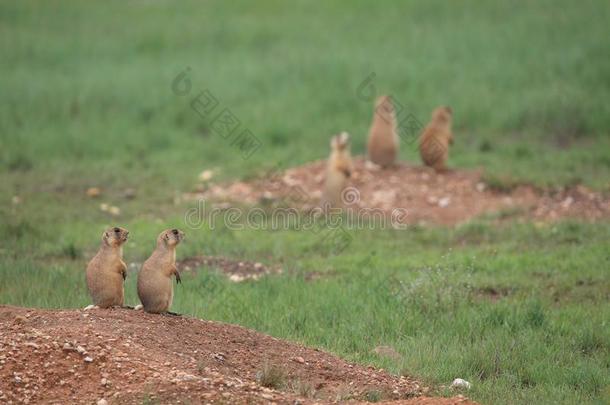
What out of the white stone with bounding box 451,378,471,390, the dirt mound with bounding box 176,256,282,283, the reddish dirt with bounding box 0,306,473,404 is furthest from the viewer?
the dirt mound with bounding box 176,256,282,283

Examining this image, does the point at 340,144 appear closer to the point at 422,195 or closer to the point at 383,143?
the point at 383,143

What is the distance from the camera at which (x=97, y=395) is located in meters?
6.39

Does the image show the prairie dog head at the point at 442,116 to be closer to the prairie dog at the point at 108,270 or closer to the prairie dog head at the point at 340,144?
the prairie dog head at the point at 340,144

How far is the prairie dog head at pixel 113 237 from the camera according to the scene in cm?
776

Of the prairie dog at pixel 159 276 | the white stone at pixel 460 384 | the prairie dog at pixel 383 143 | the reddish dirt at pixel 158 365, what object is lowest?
the white stone at pixel 460 384

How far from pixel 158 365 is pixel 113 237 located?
59.3 inches

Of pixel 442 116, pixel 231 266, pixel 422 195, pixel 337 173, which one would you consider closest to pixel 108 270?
pixel 231 266

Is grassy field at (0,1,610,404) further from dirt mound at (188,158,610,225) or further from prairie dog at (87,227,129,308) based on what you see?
prairie dog at (87,227,129,308)

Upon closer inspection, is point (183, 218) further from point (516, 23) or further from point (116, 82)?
point (516, 23)

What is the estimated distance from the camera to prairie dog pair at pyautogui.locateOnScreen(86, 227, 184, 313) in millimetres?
7691

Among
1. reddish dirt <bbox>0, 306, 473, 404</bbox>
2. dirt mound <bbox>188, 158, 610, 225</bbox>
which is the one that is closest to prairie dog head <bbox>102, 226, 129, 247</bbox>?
reddish dirt <bbox>0, 306, 473, 404</bbox>

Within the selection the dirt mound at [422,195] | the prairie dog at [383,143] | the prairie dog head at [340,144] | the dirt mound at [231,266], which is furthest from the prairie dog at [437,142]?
the dirt mound at [231,266]

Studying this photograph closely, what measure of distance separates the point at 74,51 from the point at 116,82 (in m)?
2.87

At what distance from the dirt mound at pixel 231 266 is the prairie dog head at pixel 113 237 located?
2.34m
